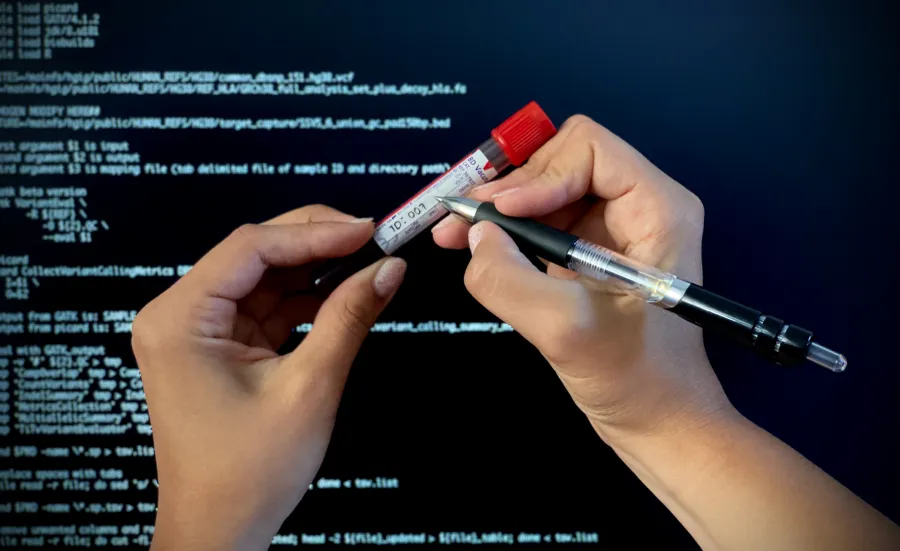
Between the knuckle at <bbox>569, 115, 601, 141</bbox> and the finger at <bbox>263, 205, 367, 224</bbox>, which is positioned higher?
the knuckle at <bbox>569, 115, 601, 141</bbox>

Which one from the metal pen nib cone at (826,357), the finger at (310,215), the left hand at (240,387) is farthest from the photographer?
the finger at (310,215)

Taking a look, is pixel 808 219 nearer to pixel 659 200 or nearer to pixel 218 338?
pixel 659 200

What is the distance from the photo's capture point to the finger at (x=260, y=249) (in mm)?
584

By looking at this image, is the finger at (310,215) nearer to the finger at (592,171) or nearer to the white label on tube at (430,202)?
the white label on tube at (430,202)

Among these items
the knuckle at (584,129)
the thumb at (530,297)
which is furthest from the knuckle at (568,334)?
the knuckle at (584,129)

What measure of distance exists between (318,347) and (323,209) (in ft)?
0.57

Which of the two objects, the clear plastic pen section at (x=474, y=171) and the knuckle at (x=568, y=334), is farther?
the clear plastic pen section at (x=474, y=171)

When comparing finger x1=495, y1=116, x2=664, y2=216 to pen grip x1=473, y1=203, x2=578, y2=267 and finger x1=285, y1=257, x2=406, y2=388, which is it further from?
finger x1=285, y1=257, x2=406, y2=388

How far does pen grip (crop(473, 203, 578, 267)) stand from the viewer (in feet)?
1.72

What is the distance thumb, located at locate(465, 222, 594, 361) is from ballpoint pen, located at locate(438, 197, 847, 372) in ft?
0.09

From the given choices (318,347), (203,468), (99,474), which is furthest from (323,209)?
(99,474)

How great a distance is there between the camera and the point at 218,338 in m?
0.58

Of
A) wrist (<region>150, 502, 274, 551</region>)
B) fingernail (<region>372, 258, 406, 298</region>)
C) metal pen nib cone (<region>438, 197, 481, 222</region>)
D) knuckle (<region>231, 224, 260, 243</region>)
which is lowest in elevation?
wrist (<region>150, 502, 274, 551</region>)

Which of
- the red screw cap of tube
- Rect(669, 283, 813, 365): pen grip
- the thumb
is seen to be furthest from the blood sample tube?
Rect(669, 283, 813, 365): pen grip
